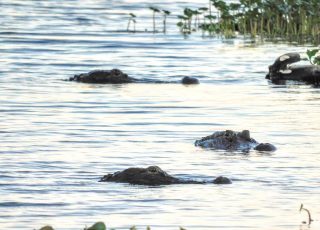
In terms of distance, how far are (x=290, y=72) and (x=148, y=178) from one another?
13618 mm

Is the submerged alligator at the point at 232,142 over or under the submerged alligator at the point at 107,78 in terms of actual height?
over

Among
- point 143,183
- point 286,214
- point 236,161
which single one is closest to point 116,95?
point 236,161

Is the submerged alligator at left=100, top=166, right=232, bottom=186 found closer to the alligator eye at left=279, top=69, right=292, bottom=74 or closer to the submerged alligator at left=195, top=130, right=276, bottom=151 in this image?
the submerged alligator at left=195, top=130, right=276, bottom=151

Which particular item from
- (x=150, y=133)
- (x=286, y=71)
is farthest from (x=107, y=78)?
(x=150, y=133)

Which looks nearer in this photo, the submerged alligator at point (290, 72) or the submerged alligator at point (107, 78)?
the submerged alligator at point (107, 78)

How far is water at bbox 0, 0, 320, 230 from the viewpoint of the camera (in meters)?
13.2

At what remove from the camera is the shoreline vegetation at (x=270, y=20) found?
3619cm

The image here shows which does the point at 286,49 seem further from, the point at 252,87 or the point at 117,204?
the point at 117,204

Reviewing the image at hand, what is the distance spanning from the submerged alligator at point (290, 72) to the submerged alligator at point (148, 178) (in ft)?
41.0

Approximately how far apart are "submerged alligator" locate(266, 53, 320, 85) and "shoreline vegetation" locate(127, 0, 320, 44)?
7451 mm

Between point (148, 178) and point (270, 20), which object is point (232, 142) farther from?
point (270, 20)

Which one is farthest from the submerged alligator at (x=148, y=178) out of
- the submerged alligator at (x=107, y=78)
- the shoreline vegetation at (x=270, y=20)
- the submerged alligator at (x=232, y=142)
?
the shoreline vegetation at (x=270, y=20)

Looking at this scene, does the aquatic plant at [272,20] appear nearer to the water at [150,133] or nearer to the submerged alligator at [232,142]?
the water at [150,133]

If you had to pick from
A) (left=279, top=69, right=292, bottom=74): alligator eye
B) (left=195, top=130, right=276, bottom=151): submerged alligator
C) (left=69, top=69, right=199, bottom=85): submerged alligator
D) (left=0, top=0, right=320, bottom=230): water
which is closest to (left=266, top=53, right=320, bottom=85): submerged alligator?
(left=279, top=69, right=292, bottom=74): alligator eye
